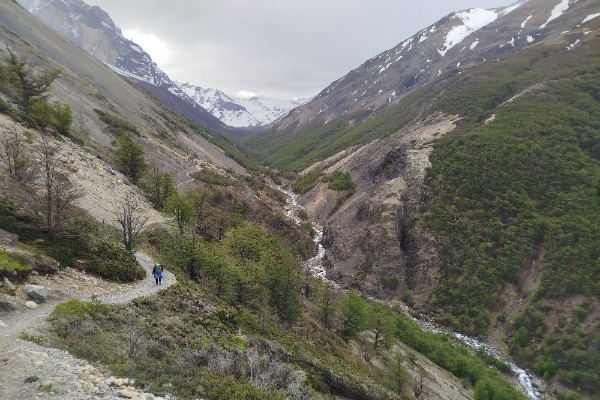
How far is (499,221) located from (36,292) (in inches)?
2324

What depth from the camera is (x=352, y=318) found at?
31.2 meters

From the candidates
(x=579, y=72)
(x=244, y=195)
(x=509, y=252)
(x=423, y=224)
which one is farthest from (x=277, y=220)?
(x=579, y=72)

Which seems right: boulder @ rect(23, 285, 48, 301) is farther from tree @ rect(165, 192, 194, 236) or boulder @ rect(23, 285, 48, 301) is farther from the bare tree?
tree @ rect(165, 192, 194, 236)

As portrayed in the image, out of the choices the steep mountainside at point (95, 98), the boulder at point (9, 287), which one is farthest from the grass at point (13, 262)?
the steep mountainside at point (95, 98)

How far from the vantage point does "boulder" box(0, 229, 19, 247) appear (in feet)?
46.5

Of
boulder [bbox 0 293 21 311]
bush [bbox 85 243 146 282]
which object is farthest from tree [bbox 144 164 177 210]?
boulder [bbox 0 293 21 311]

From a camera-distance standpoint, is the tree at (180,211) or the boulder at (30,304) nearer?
the boulder at (30,304)

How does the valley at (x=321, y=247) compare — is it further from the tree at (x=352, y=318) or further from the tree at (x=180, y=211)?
the tree at (x=180, y=211)

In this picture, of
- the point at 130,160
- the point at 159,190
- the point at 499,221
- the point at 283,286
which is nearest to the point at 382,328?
the point at 283,286

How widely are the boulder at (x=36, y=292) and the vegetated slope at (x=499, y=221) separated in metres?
47.6

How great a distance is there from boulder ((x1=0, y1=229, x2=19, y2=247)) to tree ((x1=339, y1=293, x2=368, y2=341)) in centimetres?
2420

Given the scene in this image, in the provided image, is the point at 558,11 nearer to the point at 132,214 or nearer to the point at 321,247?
the point at 321,247

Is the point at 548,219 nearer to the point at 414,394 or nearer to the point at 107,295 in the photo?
the point at 414,394

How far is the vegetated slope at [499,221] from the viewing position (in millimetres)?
43719
